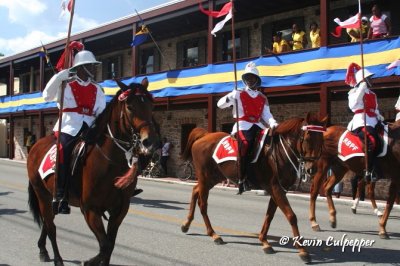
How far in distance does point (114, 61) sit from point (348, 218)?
21208 millimetres

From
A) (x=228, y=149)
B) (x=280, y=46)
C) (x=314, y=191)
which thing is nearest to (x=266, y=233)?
(x=228, y=149)

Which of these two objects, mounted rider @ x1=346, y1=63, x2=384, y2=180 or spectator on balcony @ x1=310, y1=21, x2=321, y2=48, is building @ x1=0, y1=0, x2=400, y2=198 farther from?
mounted rider @ x1=346, y1=63, x2=384, y2=180

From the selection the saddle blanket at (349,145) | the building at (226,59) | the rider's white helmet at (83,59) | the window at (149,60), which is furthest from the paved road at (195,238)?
the window at (149,60)

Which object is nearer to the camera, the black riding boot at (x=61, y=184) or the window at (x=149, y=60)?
the black riding boot at (x=61, y=184)

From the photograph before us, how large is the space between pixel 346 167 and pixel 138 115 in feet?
20.6

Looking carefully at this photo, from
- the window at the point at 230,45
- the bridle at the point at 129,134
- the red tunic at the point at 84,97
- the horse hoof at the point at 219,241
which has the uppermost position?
the window at the point at 230,45

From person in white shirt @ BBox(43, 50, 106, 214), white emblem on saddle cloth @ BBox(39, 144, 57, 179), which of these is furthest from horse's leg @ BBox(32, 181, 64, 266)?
person in white shirt @ BBox(43, 50, 106, 214)

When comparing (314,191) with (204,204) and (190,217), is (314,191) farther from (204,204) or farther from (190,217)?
(190,217)

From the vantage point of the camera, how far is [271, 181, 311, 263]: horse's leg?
597 cm

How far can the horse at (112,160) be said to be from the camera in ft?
14.8

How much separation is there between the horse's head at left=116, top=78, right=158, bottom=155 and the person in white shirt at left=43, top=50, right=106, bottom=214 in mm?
875

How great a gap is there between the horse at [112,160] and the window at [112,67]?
22706mm

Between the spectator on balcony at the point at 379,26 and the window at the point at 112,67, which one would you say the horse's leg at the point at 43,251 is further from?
the window at the point at 112,67

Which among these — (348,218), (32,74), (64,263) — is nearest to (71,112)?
(64,263)
